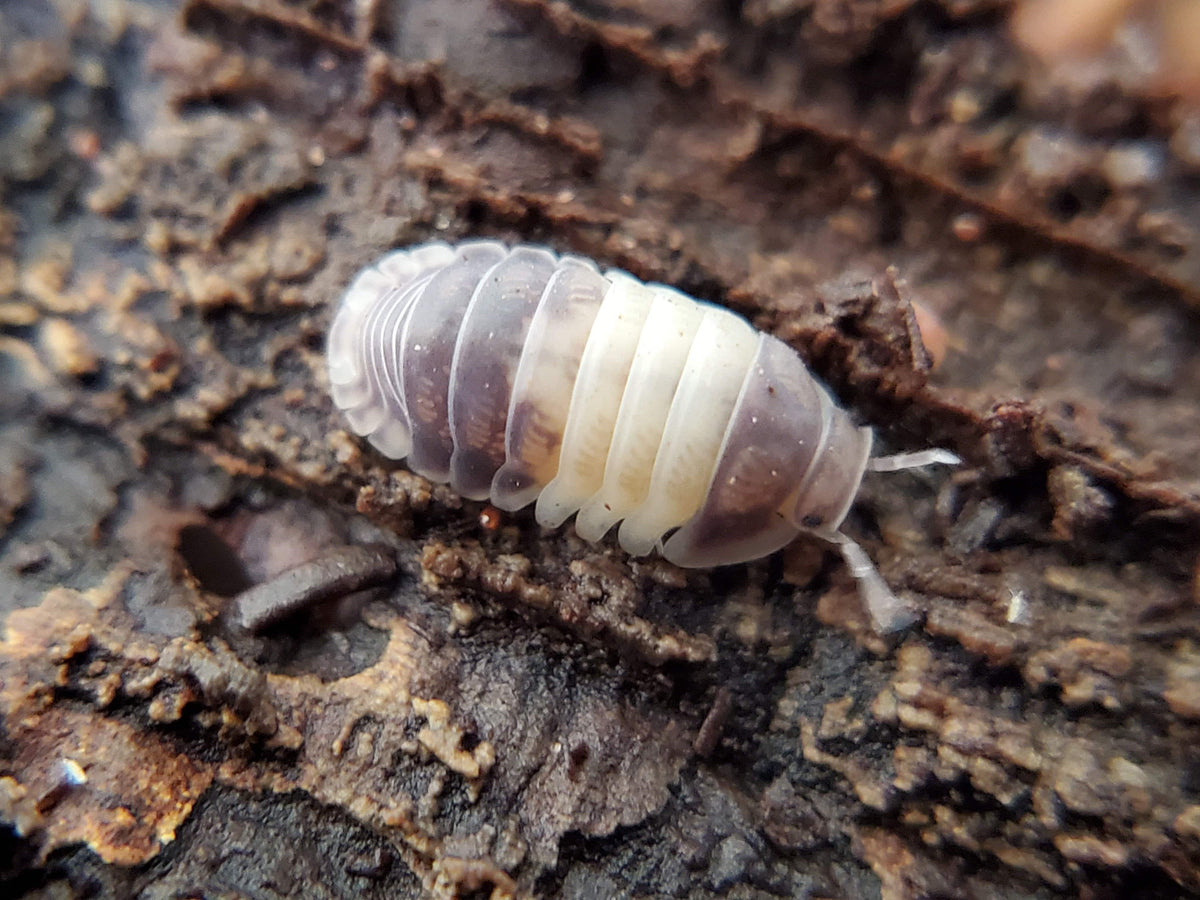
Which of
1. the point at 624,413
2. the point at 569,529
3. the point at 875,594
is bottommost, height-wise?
the point at 569,529

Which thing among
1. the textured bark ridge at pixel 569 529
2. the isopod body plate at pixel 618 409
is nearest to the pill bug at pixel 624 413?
the isopod body plate at pixel 618 409

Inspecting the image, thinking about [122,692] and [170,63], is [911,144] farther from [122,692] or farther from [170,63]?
[122,692]

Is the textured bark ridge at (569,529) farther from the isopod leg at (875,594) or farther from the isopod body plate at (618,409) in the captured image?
the isopod body plate at (618,409)

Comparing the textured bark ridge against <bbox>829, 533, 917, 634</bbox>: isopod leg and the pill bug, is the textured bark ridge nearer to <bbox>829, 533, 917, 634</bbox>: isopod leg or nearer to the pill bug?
<bbox>829, 533, 917, 634</bbox>: isopod leg

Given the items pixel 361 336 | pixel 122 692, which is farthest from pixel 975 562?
pixel 122 692

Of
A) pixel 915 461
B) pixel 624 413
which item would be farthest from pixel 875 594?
pixel 624 413

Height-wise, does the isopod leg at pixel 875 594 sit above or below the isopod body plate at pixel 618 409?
below

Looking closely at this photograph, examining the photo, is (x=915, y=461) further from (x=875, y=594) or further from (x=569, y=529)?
(x=569, y=529)
